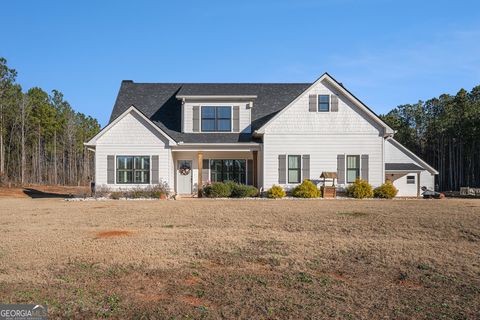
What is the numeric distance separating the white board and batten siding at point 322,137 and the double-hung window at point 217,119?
114 inches


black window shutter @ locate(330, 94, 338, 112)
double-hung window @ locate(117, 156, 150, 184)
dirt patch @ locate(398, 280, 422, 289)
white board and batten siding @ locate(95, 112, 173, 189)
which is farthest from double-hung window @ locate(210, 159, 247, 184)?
dirt patch @ locate(398, 280, 422, 289)

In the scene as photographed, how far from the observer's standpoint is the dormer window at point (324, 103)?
2383 cm

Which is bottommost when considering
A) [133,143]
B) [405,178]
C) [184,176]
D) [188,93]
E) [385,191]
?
[385,191]

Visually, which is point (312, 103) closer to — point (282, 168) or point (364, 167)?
point (282, 168)

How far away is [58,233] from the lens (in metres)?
12.3

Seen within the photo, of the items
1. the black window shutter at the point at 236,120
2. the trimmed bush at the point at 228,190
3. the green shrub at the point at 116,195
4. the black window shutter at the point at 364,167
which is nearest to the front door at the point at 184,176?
the trimmed bush at the point at 228,190

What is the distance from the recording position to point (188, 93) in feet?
83.4

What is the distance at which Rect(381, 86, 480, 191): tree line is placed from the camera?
53463mm

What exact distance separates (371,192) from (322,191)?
2483 mm

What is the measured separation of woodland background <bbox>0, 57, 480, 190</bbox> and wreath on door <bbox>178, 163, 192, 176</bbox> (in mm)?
26906

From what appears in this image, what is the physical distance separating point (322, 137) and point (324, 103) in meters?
1.82

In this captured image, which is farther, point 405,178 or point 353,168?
point 405,178

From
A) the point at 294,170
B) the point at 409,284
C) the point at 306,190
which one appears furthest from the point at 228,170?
the point at 409,284

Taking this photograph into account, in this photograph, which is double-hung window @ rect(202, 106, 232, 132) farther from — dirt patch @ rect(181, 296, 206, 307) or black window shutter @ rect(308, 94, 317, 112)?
dirt patch @ rect(181, 296, 206, 307)
